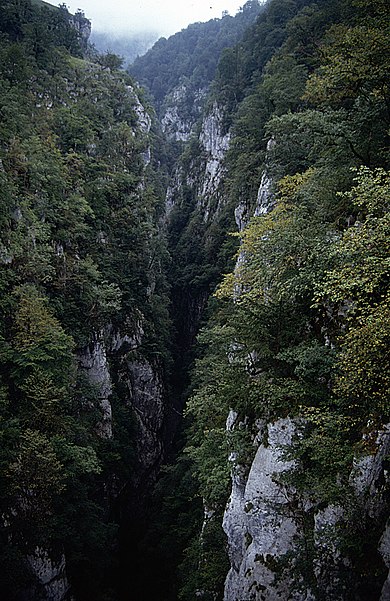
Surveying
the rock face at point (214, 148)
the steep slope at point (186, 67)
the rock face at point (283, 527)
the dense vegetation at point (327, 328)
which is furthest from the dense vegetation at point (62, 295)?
the steep slope at point (186, 67)

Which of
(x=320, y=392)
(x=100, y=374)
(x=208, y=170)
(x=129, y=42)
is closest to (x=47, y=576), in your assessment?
(x=100, y=374)

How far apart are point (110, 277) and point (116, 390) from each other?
745cm

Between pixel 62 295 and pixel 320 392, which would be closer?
pixel 320 392

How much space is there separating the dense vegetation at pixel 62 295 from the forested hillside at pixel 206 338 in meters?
0.12

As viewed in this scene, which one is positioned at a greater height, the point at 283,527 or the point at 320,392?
the point at 320,392

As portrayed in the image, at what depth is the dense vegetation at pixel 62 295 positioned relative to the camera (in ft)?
47.0

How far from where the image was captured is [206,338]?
17.9 meters

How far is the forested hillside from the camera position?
22.3 feet

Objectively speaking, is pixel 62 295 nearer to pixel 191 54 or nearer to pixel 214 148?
pixel 214 148

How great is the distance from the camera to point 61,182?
22.2 metres

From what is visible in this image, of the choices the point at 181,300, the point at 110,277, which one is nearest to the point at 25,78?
the point at 110,277

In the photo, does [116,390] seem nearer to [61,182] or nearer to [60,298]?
[60,298]

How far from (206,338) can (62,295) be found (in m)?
8.07

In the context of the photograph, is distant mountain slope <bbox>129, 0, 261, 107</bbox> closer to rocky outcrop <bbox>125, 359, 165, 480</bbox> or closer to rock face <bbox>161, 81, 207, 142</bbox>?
rock face <bbox>161, 81, 207, 142</bbox>
